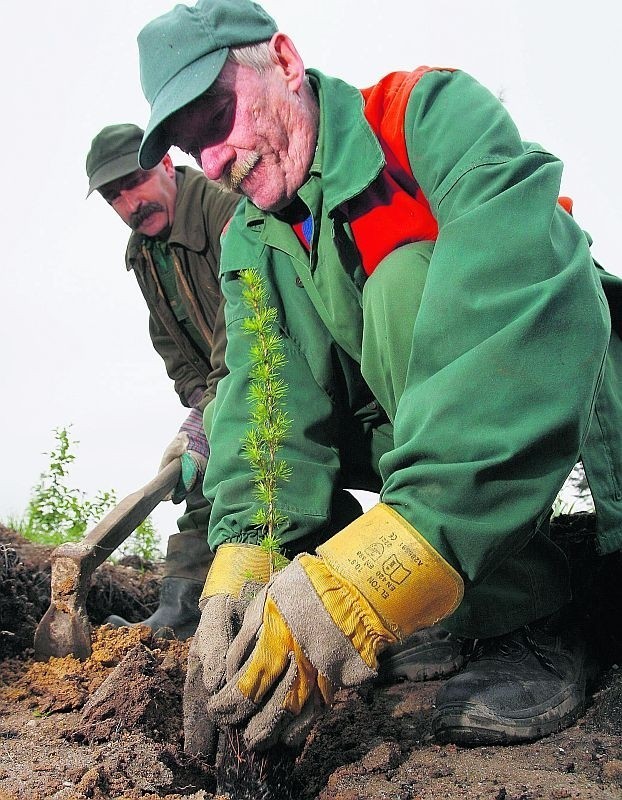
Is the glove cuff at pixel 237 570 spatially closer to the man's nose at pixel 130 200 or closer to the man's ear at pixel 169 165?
the man's nose at pixel 130 200

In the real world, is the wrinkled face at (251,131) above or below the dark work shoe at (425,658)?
above

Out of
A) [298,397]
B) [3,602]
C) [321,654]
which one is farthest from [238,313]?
[3,602]

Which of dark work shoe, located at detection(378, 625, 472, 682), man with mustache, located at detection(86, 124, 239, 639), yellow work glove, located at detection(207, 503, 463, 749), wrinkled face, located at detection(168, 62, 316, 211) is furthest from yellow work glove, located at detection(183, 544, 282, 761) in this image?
man with mustache, located at detection(86, 124, 239, 639)

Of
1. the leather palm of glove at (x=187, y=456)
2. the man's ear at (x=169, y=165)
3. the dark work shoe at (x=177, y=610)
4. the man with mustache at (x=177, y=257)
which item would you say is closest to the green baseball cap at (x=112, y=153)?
the man with mustache at (x=177, y=257)

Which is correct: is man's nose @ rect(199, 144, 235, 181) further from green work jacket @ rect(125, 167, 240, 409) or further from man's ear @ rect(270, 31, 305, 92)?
green work jacket @ rect(125, 167, 240, 409)

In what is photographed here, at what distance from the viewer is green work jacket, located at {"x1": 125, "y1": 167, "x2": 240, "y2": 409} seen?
4.42 m

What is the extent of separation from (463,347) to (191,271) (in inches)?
120

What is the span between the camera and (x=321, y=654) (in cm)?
156

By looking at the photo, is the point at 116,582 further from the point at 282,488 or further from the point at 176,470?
the point at 282,488

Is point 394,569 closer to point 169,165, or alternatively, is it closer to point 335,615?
point 335,615

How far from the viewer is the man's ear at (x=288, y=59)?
219 cm

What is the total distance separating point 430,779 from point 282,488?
0.81 meters

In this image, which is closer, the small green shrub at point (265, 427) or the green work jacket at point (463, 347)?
the green work jacket at point (463, 347)

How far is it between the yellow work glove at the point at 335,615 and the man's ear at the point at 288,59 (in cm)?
123
